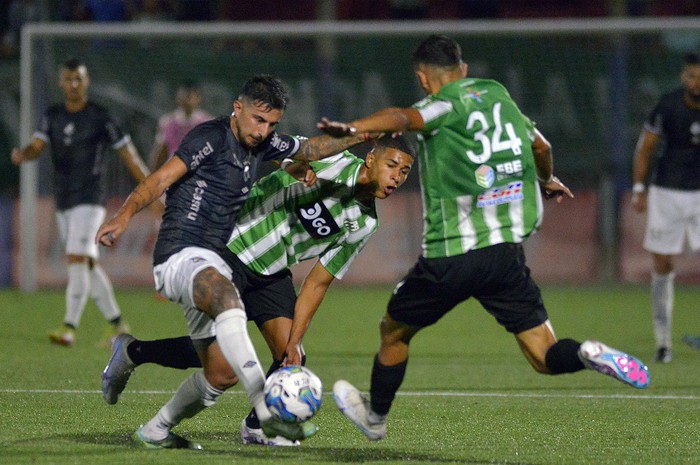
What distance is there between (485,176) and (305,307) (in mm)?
1215

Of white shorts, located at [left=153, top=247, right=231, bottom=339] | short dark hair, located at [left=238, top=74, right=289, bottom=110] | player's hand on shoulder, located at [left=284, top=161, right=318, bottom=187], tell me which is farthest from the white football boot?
short dark hair, located at [left=238, top=74, right=289, bottom=110]

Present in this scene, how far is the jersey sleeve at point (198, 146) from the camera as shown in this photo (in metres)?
5.82

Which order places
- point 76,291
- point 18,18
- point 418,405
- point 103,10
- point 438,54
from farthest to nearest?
point 103,10, point 18,18, point 76,291, point 418,405, point 438,54

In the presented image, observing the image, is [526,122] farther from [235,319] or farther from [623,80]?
[623,80]

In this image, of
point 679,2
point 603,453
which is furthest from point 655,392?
point 679,2

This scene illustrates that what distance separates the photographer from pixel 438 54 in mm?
5809

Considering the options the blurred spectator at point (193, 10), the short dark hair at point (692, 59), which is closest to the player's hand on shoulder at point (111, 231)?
the short dark hair at point (692, 59)

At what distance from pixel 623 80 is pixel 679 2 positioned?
149 inches

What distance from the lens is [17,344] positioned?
36.3 ft

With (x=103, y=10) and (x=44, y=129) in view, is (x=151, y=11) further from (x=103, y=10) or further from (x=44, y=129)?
(x=44, y=129)

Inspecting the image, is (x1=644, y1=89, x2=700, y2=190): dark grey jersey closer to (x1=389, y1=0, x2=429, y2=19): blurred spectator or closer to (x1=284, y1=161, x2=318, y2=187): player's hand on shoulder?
(x1=284, y1=161, x2=318, y2=187): player's hand on shoulder

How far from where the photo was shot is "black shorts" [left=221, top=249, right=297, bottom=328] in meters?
6.54

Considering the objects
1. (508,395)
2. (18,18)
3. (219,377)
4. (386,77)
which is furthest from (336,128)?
(18,18)

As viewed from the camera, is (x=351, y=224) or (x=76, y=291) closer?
(x=351, y=224)
